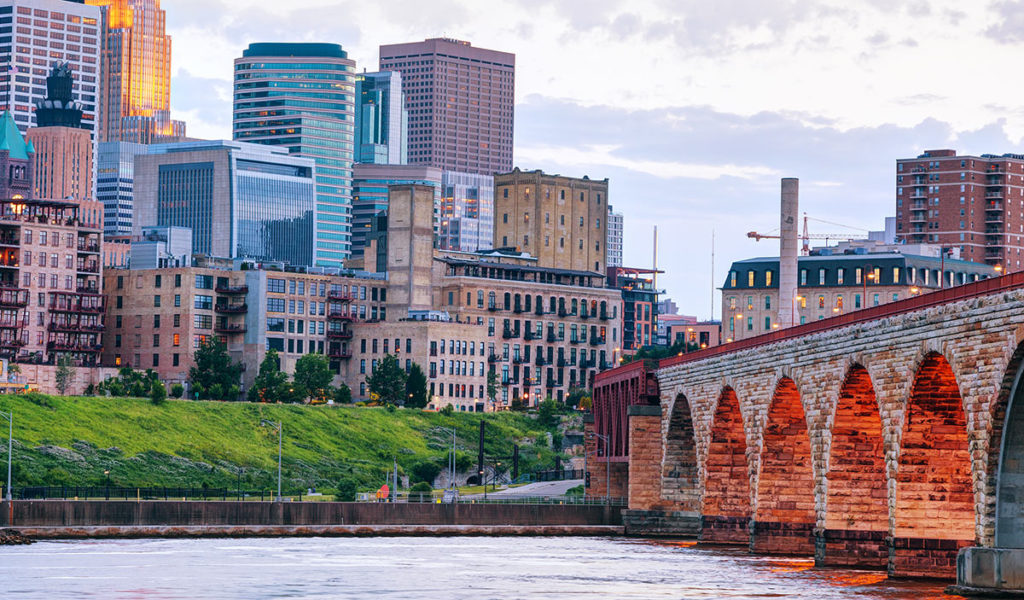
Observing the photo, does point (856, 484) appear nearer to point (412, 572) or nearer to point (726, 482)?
point (412, 572)

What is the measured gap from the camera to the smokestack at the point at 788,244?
181m

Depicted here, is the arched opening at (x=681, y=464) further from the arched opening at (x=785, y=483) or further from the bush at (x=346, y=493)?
the bush at (x=346, y=493)

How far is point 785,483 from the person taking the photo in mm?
107562

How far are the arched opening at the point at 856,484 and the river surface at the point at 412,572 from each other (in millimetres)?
2337

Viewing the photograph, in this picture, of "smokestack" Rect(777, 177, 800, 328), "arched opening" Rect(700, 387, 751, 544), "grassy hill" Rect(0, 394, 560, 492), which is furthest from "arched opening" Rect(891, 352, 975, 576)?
"smokestack" Rect(777, 177, 800, 328)

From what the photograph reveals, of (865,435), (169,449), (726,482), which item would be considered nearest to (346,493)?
(169,449)

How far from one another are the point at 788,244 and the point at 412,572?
95229 mm

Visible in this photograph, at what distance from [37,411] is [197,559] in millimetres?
78015

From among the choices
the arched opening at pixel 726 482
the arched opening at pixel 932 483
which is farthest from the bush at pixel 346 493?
the arched opening at pixel 932 483

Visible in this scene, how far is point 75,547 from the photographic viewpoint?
113m

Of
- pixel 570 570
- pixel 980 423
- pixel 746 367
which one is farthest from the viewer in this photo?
pixel 746 367

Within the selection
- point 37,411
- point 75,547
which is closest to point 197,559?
point 75,547

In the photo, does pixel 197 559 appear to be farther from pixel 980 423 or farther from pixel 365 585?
pixel 980 423

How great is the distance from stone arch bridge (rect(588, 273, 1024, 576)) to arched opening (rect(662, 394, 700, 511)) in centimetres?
10
